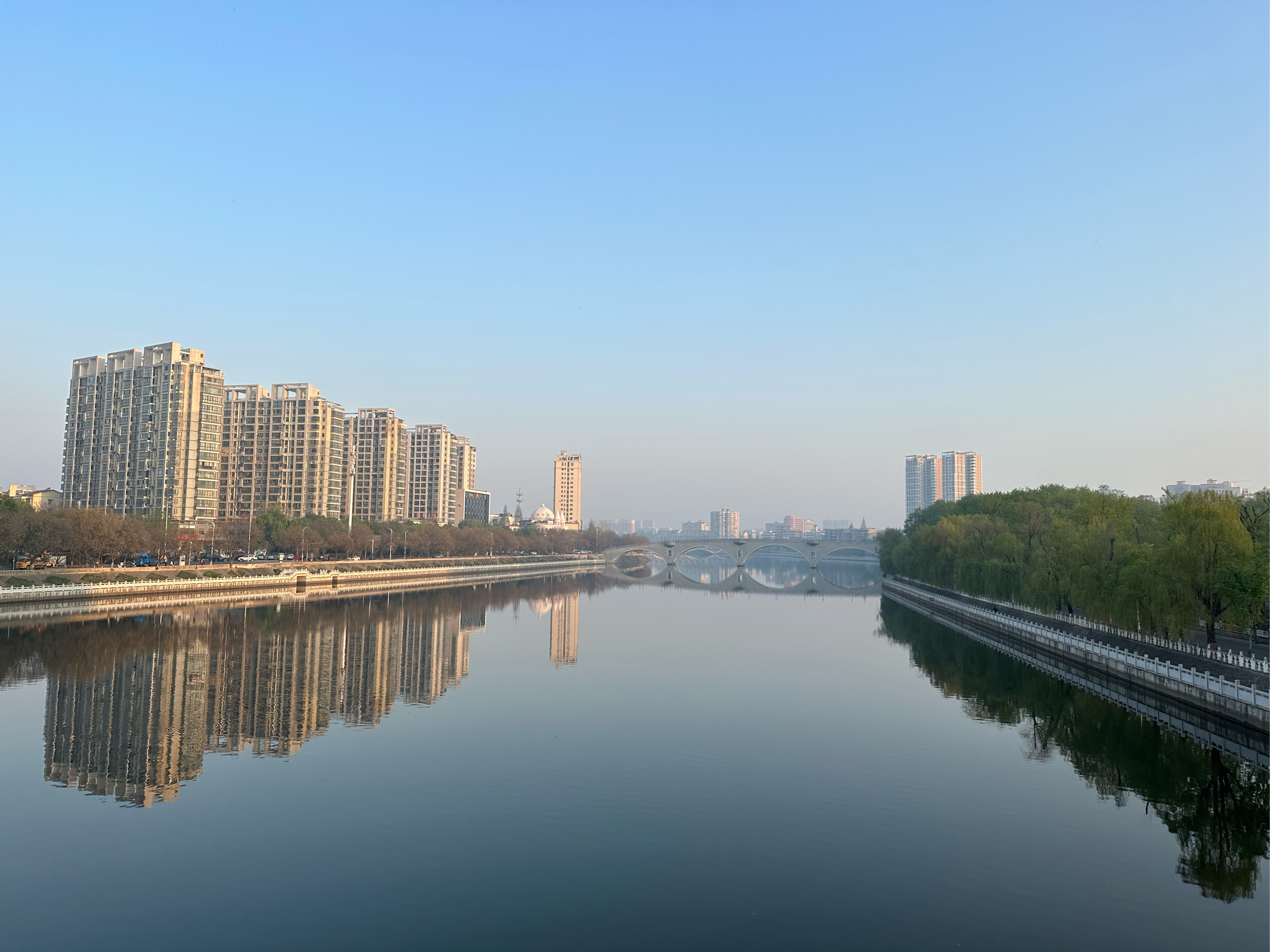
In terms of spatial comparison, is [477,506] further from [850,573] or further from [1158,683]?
[1158,683]

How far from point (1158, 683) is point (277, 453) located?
105m

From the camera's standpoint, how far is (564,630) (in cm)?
4931

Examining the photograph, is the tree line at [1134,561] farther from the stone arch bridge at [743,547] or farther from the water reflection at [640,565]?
the water reflection at [640,565]

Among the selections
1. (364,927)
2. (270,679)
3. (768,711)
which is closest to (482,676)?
(270,679)

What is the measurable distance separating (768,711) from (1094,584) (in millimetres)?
17177

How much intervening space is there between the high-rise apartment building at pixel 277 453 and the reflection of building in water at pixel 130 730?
82347mm

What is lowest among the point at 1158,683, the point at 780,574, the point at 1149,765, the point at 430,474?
the point at 780,574

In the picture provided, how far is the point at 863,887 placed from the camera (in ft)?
40.4

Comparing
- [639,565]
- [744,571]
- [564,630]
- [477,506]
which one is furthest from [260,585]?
[477,506]

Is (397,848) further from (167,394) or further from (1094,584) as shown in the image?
(167,394)

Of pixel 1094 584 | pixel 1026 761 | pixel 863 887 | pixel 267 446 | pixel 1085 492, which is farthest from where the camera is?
pixel 267 446

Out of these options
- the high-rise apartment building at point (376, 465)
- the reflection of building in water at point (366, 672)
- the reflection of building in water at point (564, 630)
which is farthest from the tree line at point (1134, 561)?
the high-rise apartment building at point (376, 465)

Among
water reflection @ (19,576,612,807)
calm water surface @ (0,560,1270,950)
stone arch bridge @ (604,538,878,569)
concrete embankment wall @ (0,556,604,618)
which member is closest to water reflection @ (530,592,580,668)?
water reflection @ (19,576,612,807)

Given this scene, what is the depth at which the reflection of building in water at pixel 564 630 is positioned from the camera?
37.7 m
